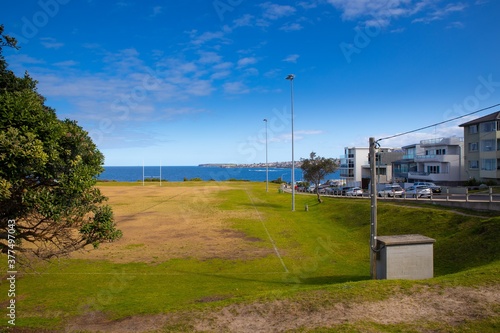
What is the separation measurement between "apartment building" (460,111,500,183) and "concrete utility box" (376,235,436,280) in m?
44.5

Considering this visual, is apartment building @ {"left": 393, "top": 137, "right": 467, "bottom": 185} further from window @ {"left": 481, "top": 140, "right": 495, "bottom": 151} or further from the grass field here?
the grass field

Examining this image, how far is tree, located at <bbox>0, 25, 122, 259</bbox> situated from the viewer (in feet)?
24.6

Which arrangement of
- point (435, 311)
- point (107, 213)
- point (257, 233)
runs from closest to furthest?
point (435, 311)
point (107, 213)
point (257, 233)

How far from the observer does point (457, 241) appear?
19.1 metres

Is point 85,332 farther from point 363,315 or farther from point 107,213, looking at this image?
point 363,315

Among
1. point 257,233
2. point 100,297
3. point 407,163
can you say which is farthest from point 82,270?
point 407,163

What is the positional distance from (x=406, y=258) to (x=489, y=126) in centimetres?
4827

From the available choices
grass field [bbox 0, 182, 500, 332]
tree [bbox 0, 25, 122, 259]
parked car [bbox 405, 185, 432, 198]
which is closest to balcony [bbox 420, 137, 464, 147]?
parked car [bbox 405, 185, 432, 198]

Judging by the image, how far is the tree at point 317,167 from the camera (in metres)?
46.3

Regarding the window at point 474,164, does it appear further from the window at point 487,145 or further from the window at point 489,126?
the window at point 489,126

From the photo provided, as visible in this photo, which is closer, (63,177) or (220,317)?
(63,177)

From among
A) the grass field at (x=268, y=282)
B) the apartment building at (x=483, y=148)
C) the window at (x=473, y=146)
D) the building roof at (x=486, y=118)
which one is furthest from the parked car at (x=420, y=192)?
the building roof at (x=486, y=118)

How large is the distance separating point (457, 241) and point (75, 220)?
19.3 meters

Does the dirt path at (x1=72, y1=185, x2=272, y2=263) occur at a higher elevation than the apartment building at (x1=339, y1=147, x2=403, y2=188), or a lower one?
lower
